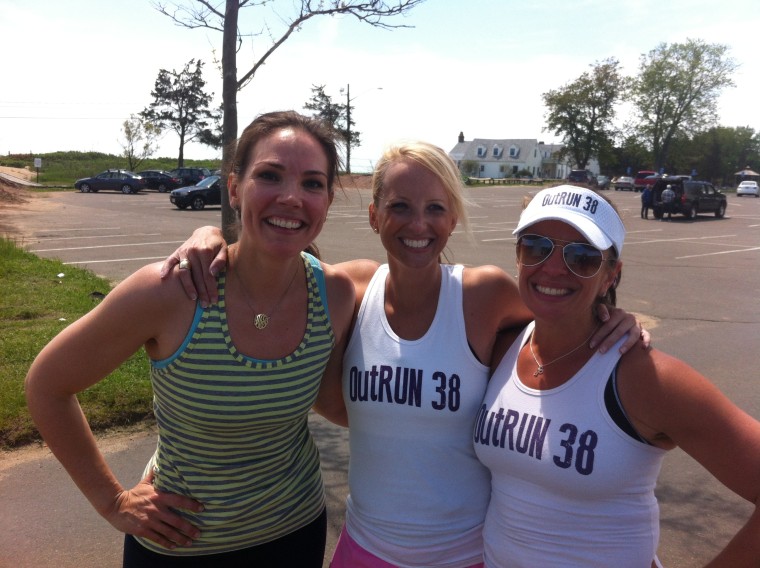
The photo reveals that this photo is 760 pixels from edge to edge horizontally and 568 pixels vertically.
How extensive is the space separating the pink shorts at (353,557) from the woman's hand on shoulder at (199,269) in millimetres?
944

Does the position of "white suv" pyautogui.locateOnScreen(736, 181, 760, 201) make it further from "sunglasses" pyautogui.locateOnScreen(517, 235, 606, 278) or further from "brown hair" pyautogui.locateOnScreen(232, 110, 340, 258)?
"brown hair" pyautogui.locateOnScreen(232, 110, 340, 258)

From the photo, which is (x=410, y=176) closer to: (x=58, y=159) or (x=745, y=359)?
(x=745, y=359)

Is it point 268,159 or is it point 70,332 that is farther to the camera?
point 268,159

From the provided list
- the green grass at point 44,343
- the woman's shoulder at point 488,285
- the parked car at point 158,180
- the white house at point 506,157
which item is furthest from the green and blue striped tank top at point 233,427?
the white house at point 506,157

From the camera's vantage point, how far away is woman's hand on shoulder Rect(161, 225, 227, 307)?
5.94ft

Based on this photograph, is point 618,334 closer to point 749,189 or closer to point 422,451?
point 422,451

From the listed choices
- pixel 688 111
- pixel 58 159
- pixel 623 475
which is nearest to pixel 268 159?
pixel 623 475

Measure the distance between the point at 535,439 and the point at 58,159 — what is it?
7103 cm

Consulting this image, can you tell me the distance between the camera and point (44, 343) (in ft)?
18.2

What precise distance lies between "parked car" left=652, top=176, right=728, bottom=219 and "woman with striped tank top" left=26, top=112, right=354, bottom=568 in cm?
2873

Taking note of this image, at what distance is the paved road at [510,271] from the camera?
10.5 ft

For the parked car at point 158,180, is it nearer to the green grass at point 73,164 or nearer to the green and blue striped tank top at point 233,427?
the green grass at point 73,164

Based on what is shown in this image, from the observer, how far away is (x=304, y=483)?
2064 millimetres

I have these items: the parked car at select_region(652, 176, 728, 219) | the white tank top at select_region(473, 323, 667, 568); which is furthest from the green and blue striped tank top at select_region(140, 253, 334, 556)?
the parked car at select_region(652, 176, 728, 219)
